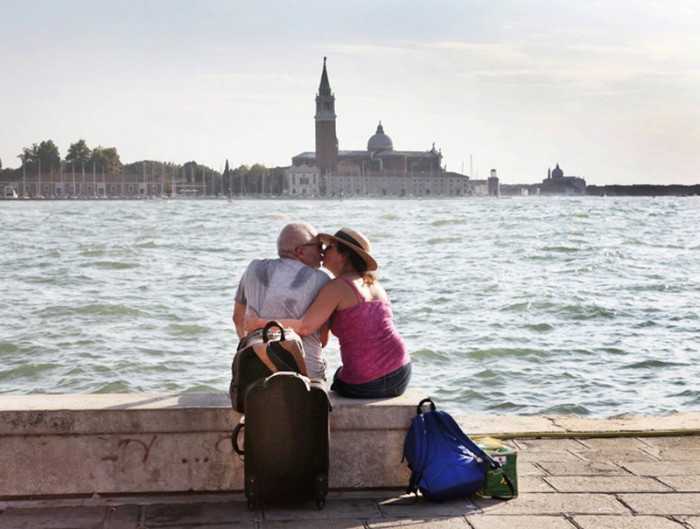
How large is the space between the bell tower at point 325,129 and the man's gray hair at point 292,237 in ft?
425

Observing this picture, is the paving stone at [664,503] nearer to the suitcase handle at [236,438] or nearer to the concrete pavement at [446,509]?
the concrete pavement at [446,509]

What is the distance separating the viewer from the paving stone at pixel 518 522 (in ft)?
11.0

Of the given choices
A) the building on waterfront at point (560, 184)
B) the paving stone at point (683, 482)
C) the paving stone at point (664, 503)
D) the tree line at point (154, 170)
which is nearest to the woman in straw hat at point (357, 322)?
the paving stone at point (664, 503)

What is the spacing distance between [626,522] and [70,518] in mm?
1787

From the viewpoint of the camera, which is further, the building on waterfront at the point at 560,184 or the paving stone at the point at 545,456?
the building on waterfront at the point at 560,184

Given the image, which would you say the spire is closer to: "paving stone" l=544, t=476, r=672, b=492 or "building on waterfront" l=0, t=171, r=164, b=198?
"building on waterfront" l=0, t=171, r=164, b=198

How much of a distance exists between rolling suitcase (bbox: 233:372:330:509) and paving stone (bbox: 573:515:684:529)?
Result: 2.82 ft

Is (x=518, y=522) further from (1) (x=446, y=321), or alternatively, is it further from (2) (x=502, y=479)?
(1) (x=446, y=321)

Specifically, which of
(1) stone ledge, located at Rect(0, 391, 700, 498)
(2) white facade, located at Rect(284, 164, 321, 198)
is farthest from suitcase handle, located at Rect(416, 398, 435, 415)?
(2) white facade, located at Rect(284, 164, 321, 198)

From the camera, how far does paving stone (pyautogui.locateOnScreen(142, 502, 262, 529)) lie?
3389mm

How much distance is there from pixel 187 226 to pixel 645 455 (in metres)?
49.7

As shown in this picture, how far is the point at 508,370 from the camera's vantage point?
41.2ft

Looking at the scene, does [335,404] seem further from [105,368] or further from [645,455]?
[105,368]

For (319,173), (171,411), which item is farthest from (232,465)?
(319,173)
